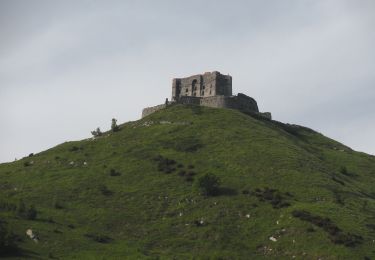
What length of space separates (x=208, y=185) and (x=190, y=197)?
3.13 metres

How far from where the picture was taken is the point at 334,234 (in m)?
A: 80.9

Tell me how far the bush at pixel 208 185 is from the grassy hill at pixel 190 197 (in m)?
0.67

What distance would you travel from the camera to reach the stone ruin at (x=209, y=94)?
157 metres

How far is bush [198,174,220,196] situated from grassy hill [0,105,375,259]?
0.67m

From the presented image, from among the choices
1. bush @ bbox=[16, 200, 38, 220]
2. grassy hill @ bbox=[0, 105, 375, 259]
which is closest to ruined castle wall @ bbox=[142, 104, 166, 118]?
grassy hill @ bbox=[0, 105, 375, 259]

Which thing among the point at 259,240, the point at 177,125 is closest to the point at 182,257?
the point at 259,240

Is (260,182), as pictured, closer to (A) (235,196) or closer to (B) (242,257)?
(A) (235,196)

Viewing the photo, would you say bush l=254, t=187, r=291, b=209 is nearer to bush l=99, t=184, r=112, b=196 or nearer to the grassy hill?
the grassy hill

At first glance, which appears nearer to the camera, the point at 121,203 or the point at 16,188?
the point at 121,203

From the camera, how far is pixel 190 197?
95.9 meters

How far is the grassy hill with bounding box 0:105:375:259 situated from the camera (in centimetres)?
7906

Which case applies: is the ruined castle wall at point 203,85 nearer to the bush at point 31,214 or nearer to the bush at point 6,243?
the bush at point 31,214

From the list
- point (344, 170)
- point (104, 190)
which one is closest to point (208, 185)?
point (104, 190)

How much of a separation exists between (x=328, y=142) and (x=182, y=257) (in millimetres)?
82898
